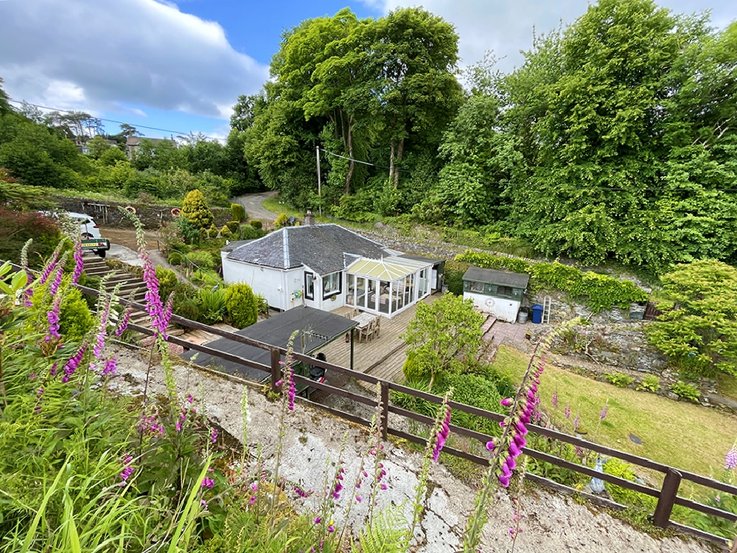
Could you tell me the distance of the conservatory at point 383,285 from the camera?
44.7 feet

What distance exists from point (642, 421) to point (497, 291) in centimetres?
720

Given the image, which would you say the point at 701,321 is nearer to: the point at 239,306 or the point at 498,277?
the point at 498,277

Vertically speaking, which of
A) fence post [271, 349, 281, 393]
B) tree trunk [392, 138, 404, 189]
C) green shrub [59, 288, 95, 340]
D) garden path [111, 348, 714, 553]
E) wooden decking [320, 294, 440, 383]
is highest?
tree trunk [392, 138, 404, 189]

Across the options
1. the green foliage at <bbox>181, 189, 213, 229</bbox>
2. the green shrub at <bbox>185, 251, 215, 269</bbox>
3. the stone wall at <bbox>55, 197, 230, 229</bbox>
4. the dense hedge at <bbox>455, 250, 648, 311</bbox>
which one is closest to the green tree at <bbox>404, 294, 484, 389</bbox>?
the dense hedge at <bbox>455, 250, 648, 311</bbox>

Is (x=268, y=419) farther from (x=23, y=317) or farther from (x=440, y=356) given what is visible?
(x=440, y=356)

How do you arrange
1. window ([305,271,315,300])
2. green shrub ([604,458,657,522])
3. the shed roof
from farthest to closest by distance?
window ([305,271,315,300])
the shed roof
green shrub ([604,458,657,522])

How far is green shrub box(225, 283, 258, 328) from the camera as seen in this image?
10539 mm

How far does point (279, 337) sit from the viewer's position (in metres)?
7.00

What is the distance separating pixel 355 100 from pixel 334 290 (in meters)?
14.3

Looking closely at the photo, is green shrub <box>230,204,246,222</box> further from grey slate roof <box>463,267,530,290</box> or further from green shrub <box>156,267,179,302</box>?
grey slate roof <box>463,267,530,290</box>

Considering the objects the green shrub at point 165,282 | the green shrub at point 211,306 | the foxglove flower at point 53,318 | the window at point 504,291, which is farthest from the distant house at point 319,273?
the foxglove flower at point 53,318

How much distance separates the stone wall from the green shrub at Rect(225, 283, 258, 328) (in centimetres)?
1147

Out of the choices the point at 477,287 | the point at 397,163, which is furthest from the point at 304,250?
the point at 397,163

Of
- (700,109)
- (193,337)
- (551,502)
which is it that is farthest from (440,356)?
(700,109)
